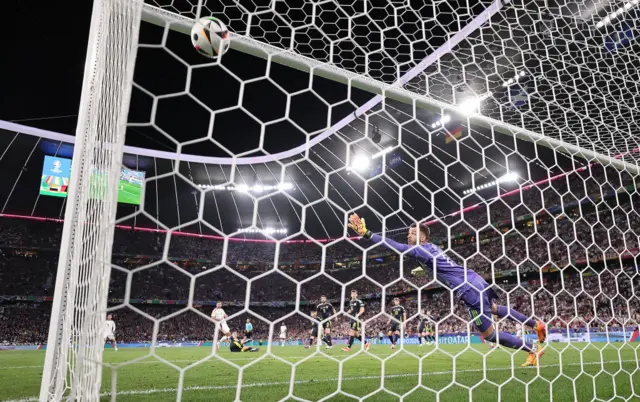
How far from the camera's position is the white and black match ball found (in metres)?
1.32

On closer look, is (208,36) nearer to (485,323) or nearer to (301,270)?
(485,323)

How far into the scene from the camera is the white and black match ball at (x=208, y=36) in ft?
4.33

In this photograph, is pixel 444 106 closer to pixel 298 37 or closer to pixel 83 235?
pixel 83 235

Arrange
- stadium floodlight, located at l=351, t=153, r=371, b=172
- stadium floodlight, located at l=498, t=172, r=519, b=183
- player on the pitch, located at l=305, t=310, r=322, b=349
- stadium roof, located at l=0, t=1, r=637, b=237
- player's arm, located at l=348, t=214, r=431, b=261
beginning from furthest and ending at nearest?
stadium floodlight, located at l=498, t=172, r=519, b=183
stadium roof, located at l=0, t=1, r=637, b=237
player's arm, located at l=348, t=214, r=431, b=261
stadium floodlight, located at l=351, t=153, r=371, b=172
player on the pitch, located at l=305, t=310, r=322, b=349

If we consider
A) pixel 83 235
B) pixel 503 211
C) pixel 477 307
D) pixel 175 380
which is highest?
pixel 503 211

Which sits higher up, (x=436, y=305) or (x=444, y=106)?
(x=444, y=106)

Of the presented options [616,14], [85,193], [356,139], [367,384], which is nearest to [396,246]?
[85,193]

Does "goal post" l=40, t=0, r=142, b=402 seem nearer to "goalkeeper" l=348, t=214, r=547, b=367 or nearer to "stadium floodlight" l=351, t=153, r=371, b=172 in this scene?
"stadium floodlight" l=351, t=153, r=371, b=172

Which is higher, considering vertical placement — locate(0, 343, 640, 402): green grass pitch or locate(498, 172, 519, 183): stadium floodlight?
locate(498, 172, 519, 183): stadium floodlight

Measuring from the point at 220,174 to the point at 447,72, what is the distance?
16731mm

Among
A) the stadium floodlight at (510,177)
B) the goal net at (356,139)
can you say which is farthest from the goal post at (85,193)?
the stadium floodlight at (510,177)

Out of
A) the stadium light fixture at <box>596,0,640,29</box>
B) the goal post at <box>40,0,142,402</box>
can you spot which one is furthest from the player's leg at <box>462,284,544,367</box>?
the stadium light fixture at <box>596,0,640,29</box>

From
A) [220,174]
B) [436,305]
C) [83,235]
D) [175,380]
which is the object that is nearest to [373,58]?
[83,235]

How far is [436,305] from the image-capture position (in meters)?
15.5
